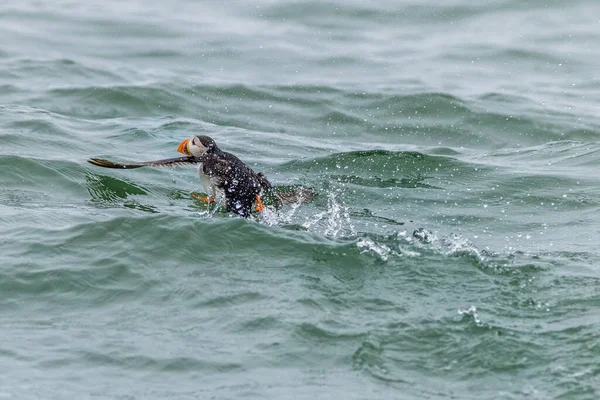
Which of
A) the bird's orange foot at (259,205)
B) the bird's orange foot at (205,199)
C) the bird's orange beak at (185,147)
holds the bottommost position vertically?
the bird's orange foot at (205,199)

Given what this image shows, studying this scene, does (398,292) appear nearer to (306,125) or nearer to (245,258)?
(245,258)

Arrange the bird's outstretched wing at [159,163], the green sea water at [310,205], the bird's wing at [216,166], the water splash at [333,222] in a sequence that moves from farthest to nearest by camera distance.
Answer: the bird's wing at [216,166], the bird's outstretched wing at [159,163], the water splash at [333,222], the green sea water at [310,205]

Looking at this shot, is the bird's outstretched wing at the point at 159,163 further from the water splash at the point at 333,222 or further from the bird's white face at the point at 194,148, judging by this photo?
the water splash at the point at 333,222

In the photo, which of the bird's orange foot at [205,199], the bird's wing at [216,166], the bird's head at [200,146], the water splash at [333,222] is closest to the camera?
the water splash at [333,222]

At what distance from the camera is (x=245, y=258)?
20.9ft

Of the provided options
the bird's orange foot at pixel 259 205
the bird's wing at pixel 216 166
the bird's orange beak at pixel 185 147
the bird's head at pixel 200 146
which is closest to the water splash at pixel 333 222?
the bird's orange foot at pixel 259 205

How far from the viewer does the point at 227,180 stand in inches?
303

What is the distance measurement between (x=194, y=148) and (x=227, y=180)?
0.74 m

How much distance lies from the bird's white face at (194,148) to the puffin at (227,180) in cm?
21

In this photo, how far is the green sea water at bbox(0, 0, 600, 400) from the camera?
507cm

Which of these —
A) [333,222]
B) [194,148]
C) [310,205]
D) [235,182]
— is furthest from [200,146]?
[333,222]

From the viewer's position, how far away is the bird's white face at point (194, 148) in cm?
821

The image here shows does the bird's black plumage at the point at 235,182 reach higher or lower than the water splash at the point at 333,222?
higher

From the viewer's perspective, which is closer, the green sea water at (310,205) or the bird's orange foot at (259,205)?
the green sea water at (310,205)
